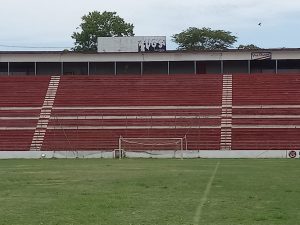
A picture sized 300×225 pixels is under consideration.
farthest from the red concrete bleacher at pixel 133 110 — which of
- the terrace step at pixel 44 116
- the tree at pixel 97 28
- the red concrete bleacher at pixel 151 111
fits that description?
the tree at pixel 97 28

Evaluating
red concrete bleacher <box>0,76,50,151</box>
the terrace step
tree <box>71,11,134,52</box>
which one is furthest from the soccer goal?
tree <box>71,11,134,52</box>

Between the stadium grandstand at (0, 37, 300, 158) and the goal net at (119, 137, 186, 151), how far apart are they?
0.08m

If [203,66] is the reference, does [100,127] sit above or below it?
below

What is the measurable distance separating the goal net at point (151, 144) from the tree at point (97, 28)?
184ft

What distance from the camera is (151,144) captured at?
149ft

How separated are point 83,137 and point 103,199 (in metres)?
33.3

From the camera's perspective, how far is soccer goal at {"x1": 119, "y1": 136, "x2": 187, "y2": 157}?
44531 millimetres

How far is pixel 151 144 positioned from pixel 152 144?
8 centimetres

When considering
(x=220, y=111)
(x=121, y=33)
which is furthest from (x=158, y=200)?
(x=121, y=33)

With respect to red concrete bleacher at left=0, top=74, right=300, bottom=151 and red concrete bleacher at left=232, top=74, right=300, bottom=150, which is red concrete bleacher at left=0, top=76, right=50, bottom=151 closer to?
red concrete bleacher at left=0, top=74, right=300, bottom=151

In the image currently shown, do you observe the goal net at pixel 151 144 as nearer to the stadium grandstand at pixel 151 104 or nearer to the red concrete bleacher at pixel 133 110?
the stadium grandstand at pixel 151 104

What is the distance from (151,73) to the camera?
61.9 meters

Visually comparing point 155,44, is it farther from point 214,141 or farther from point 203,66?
point 214,141

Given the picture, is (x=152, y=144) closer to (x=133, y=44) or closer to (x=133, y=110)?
(x=133, y=110)
